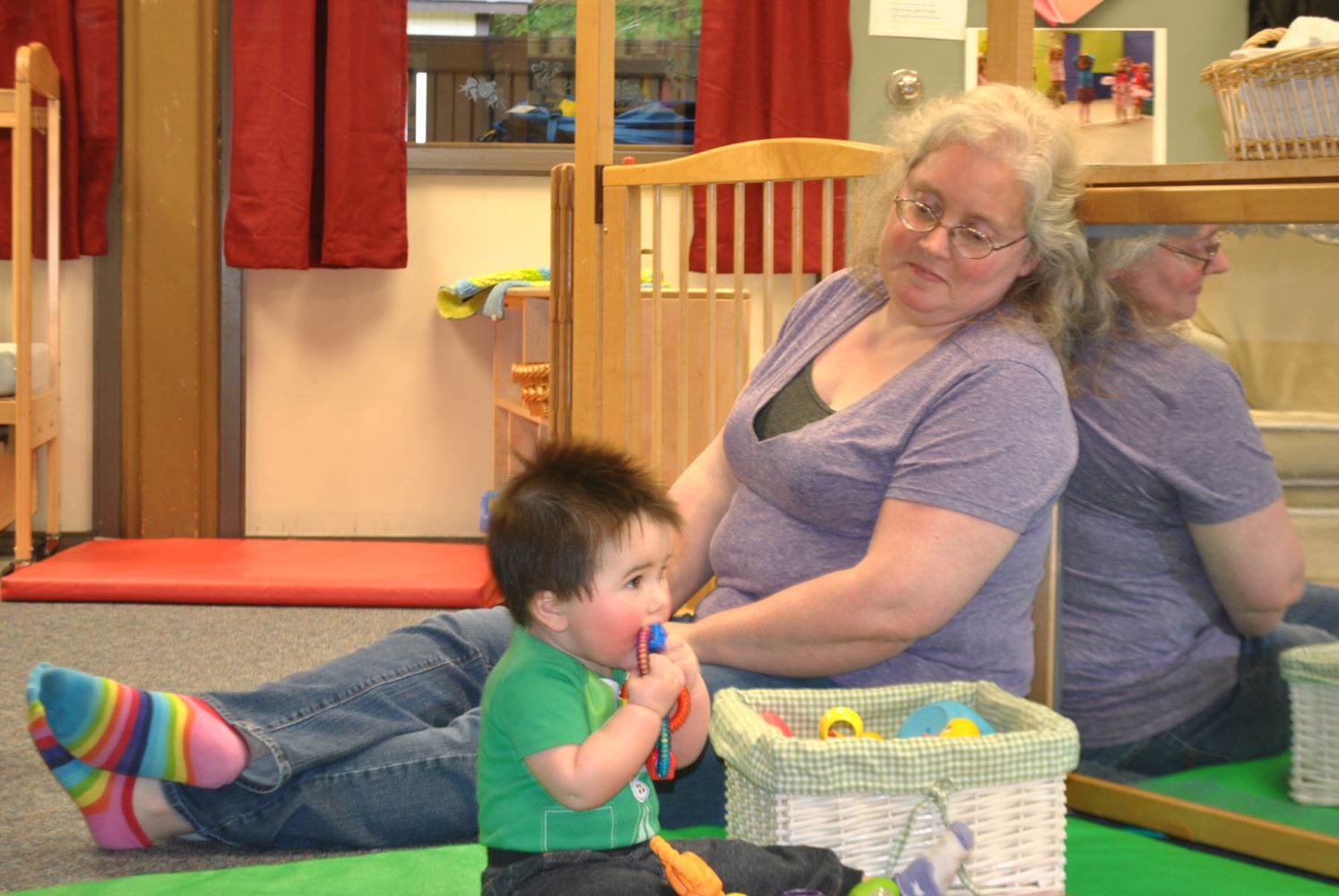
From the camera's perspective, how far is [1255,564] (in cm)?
137

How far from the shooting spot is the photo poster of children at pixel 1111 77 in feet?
11.7

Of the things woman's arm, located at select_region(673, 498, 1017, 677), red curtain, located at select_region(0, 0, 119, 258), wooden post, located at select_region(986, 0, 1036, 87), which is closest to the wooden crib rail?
wooden post, located at select_region(986, 0, 1036, 87)

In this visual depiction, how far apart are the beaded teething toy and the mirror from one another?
0.62m

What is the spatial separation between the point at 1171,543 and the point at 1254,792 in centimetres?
26

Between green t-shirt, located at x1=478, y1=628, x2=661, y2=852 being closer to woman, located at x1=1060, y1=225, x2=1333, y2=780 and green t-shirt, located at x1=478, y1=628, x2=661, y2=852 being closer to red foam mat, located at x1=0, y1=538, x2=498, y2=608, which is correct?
woman, located at x1=1060, y1=225, x2=1333, y2=780

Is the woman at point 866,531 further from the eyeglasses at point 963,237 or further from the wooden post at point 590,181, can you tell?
the wooden post at point 590,181

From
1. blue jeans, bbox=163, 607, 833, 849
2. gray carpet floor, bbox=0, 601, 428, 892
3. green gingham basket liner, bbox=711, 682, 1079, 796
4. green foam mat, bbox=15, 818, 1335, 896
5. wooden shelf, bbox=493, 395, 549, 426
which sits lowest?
gray carpet floor, bbox=0, 601, 428, 892

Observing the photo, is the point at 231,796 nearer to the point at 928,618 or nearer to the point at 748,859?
the point at 748,859

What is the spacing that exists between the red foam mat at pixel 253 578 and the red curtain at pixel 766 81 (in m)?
1.02

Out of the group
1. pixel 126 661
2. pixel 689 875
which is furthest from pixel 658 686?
pixel 126 661

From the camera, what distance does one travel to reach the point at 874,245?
163 cm

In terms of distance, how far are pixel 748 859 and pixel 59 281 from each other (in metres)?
2.89

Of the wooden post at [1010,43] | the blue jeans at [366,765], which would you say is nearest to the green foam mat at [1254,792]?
the blue jeans at [366,765]

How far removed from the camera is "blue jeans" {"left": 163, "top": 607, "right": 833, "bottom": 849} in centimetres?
148
